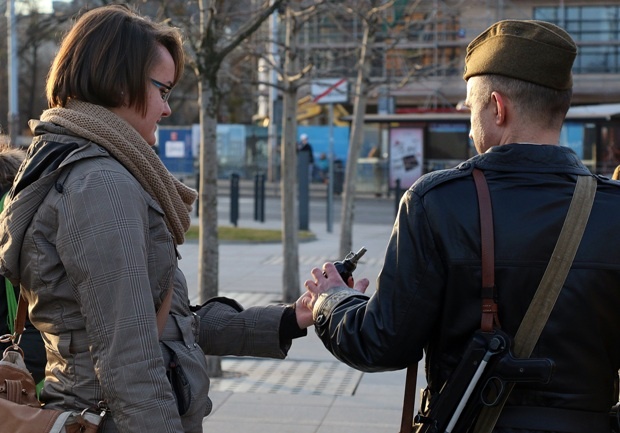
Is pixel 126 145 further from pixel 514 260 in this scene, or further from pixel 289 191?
pixel 289 191

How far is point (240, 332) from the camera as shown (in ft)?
10.4

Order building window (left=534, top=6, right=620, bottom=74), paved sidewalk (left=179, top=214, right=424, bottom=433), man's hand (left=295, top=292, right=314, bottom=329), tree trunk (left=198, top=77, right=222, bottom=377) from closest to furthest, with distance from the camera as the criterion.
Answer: man's hand (left=295, top=292, right=314, bottom=329)
paved sidewalk (left=179, top=214, right=424, bottom=433)
tree trunk (left=198, top=77, right=222, bottom=377)
building window (left=534, top=6, right=620, bottom=74)

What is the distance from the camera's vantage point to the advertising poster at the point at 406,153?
102ft

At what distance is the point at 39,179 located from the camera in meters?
2.47

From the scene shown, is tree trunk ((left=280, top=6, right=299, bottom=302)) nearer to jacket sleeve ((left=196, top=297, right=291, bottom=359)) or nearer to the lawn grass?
the lawn grass

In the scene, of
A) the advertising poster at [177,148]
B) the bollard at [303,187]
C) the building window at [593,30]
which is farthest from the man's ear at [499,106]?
the building window at [593,30]

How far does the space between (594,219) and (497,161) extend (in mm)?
265

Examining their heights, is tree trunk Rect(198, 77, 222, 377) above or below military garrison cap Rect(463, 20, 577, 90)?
below

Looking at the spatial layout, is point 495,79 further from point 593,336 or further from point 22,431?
point 22,431

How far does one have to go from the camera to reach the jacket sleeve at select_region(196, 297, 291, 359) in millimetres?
3176

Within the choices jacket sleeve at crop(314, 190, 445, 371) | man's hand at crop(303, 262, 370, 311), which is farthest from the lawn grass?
jacket sleeve at crop(314, 190, 445, 371)

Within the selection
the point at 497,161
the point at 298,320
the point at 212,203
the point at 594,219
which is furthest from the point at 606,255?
the point at 212,203

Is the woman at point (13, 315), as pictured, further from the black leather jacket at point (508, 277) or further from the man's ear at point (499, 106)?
the man's ear at point (499, 106)

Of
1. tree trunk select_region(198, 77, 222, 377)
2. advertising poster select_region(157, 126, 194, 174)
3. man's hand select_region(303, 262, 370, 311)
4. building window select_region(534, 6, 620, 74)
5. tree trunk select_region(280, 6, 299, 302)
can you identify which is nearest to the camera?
man's hand select_region(303, 262, 370, 311)
